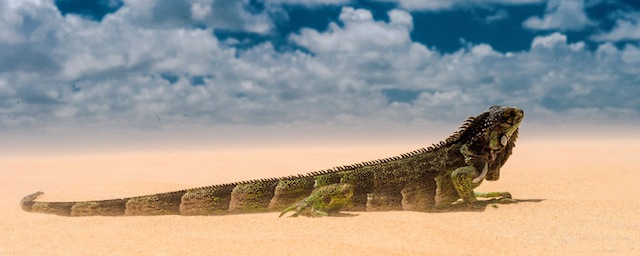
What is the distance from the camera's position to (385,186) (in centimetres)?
943

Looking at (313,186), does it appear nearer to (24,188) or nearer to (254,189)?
(254,189)

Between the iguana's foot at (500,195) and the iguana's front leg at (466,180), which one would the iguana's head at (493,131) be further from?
the iguana's foot at (500,195)

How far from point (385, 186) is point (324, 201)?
1.22 metres

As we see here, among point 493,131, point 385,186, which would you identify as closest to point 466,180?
point 493,131

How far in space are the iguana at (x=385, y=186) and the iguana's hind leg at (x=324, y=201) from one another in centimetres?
2

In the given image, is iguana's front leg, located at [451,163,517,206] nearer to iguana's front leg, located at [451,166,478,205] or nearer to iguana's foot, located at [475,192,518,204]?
iguana's front leg, located at [451,166,478,205]

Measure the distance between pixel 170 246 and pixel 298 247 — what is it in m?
1.85

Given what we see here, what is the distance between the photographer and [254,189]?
9.64 m

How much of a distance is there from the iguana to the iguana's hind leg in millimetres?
18

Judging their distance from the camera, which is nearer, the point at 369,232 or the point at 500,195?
the point at 369,232

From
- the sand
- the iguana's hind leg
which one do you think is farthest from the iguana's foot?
the iguana's hind leg

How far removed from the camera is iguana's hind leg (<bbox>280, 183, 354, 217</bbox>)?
8906 millimetres

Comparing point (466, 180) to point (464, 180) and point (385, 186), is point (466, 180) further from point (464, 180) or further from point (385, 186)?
point (385, 186)

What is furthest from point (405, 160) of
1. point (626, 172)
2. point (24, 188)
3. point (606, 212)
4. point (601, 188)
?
point (24, 188)
